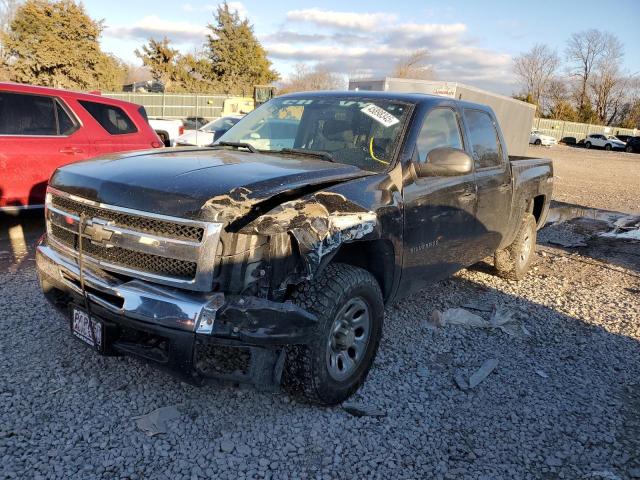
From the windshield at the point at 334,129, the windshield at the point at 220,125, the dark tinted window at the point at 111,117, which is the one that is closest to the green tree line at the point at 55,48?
the windshield at the point at 220,125

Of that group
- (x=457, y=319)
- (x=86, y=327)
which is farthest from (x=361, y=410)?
(x=457, y=319)

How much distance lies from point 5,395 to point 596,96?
86.6 metres

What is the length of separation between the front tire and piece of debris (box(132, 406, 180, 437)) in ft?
2.23

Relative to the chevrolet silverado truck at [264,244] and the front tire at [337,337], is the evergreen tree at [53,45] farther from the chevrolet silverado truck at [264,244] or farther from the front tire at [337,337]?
the front tire at [337,337]

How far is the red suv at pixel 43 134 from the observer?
20.7 ft

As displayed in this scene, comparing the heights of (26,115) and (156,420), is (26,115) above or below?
above

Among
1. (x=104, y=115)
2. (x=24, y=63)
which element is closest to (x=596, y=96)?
(x=24, y=63)

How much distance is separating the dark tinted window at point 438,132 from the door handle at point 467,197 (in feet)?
1.36

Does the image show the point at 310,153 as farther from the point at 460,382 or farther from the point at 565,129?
the point at 565,129

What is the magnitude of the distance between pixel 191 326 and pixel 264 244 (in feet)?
1.79

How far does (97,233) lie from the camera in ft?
9.61

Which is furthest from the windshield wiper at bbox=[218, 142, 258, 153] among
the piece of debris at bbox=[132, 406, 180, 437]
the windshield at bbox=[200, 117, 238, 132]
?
the windshield at bbox=[200, 117, 238, 132]

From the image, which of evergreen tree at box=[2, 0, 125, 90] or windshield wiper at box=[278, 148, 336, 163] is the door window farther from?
evergreen tree at box=[2, 0, 125, 90]

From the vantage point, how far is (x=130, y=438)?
2.80 metres
